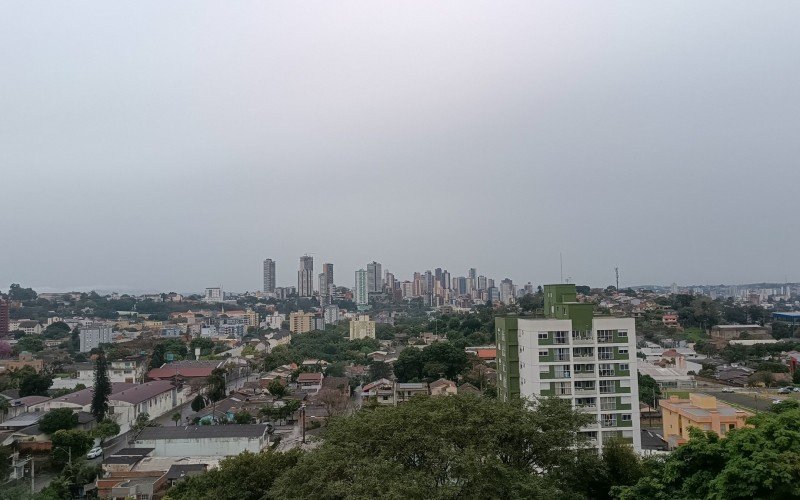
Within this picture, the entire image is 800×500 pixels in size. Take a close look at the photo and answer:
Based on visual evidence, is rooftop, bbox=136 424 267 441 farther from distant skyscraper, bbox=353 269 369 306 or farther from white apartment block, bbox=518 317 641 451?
distant skyscraper, bbox=353 269 369 306

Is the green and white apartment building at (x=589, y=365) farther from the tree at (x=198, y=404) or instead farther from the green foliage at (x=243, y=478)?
the tree at (x=198, y=404)

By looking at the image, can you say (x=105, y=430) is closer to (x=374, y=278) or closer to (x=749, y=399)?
(x=749, y=399)

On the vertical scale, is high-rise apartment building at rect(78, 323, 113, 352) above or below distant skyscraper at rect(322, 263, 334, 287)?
below

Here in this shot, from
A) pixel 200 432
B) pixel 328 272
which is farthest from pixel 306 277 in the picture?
pixel 200 432

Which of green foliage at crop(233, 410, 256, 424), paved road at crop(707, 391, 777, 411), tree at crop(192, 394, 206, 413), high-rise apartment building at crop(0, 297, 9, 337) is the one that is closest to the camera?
green foliage at crop(233, 410, 256, 424)

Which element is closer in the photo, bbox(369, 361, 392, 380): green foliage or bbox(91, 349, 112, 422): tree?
bbox(91, 349, 112, 422): tree

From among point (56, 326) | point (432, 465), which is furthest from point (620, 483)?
point (56, 326)

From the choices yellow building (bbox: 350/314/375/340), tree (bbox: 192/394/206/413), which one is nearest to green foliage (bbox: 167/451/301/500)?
tree (bbox: 192/394/206/413)

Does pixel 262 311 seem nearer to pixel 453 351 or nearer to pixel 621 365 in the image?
pixel 453 351
